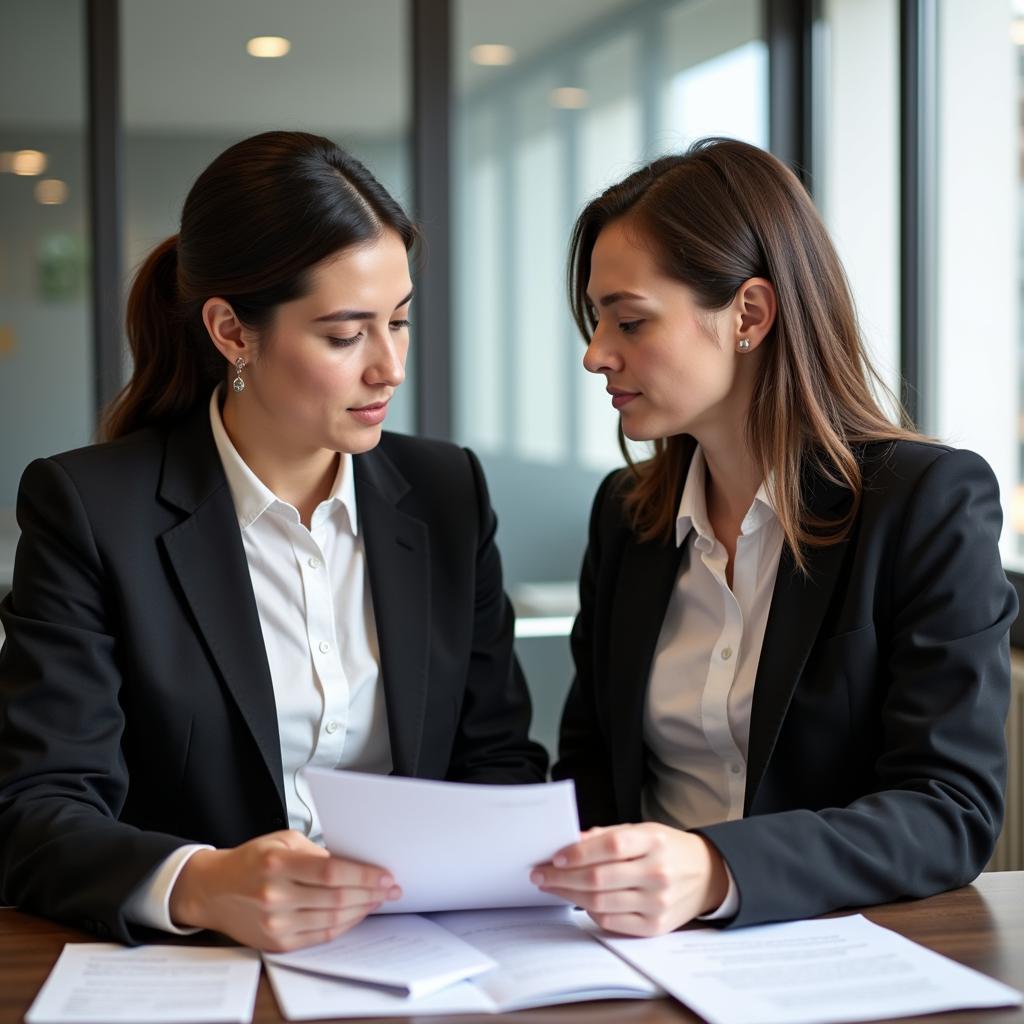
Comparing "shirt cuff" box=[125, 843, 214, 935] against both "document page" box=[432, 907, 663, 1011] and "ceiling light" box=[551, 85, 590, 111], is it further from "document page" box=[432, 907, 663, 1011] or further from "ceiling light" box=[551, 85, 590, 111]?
"ceiling light" box=[551, 85, 590, 111]

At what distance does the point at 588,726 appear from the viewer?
6.56 feet

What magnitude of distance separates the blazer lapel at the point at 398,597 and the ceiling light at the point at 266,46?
1892 millimetres

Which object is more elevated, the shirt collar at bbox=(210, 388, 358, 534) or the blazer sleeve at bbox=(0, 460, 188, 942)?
the shirt collar at bbox=(210, 388, 358, 534)

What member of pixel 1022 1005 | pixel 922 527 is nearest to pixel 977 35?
pixel 922 527

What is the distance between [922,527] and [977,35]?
83.7 inches

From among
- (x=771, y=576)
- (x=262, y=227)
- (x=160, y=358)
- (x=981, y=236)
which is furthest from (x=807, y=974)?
(x=981, y=236)

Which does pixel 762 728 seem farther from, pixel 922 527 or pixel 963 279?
pixel 963 279

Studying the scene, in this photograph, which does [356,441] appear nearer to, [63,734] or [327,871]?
[63,734]

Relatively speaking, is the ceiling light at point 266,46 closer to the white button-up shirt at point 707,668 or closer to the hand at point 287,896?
the white button-up shirt at point 707,668

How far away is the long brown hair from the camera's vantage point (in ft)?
5.74

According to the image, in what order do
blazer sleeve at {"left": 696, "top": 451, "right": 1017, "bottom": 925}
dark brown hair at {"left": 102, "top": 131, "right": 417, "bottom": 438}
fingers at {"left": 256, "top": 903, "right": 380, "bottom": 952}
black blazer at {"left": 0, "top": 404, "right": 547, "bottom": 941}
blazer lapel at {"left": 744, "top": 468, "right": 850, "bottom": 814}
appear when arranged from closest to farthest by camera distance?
fingers at {"left": 256, "top": 903, "right": 380, "bottom": 952} → blazer sleeve at {"left": 696, "top": 451, "right": 1017, "bottom": 925} → black blazer at {"left": 0, "top": 404, "right": 547, "bottom": 941} → blazer lapel at {"left": 744, "top": 468, "right": 850, "bottom": 814} → dark brown hair at {"left": 102, "top": 131, "right": 417, "bottom": 438}

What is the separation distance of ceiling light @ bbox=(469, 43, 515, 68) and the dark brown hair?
1837 millimetres

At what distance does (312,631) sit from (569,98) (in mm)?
2284

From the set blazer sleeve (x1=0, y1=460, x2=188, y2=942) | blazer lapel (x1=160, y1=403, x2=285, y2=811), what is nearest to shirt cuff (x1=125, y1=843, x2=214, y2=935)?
blazer sleeve (x1=0, y1=460, x2=188, y2=942)
